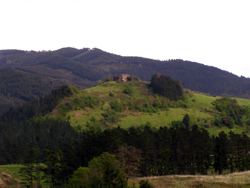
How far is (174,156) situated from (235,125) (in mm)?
81660

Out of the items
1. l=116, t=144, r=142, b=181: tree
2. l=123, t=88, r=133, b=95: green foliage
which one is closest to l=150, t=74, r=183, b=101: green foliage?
l=123, t=88, r=133, b=95: green foliage

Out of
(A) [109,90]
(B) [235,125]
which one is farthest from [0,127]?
(B) [235,125]

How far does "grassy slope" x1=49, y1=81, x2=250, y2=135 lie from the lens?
113 meters

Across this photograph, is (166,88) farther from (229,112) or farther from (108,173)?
(108,173)

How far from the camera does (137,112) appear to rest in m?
127

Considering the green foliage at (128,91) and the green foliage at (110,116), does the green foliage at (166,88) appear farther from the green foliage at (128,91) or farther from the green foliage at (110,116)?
the green foliage at (110,116)

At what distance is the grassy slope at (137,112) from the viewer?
369ft

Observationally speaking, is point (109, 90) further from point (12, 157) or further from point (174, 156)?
point (174, 156)

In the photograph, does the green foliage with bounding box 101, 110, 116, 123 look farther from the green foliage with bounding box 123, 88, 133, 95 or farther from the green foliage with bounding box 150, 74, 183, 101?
the green foliage with bounding box 150, 74, 183, 101

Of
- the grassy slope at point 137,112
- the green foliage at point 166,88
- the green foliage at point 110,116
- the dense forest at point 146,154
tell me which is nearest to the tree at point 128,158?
the dense forest at point 146,154

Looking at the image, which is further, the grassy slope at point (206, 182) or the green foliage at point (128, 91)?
the green foliage at point (128, 91)

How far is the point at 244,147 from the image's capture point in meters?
49.8

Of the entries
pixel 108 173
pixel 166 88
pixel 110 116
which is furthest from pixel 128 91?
pixel 108 173

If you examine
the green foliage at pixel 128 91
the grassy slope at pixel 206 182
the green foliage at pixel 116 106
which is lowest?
the grassy slope at pixel 206 182
